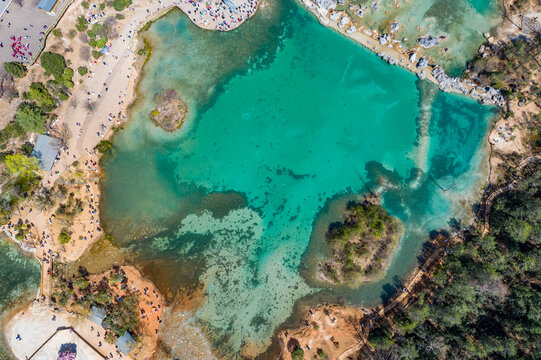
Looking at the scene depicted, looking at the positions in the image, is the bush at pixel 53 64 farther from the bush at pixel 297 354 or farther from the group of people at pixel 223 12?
the bush at pixel 297 354

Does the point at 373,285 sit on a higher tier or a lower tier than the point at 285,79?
lower

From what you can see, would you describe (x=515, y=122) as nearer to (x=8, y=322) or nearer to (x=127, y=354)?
(x=127, y=354)

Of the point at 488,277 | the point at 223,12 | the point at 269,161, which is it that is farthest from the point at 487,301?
the point at 223,12

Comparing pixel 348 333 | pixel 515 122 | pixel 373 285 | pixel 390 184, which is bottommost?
pixel 348 333

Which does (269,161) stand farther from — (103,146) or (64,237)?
(64,237)

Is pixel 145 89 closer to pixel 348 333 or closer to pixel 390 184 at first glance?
pixel 390 184

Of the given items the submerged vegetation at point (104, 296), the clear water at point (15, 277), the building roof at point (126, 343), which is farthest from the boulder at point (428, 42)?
the clear water at point (15, 277)

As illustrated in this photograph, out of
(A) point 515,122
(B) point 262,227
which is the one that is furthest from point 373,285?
(A) point 515,122
